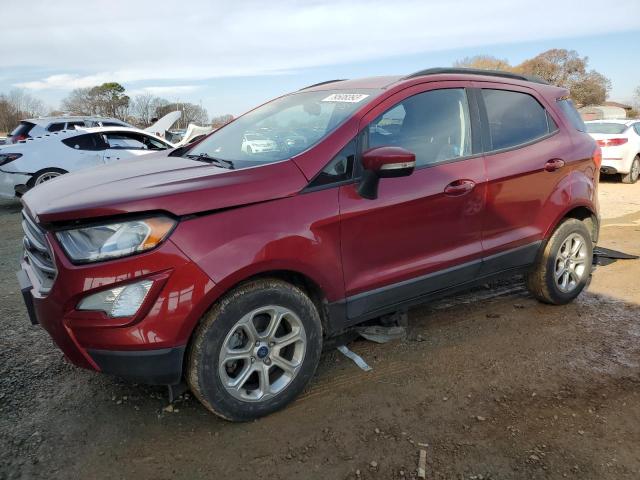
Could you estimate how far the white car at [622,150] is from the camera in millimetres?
11133

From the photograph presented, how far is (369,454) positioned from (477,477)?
0.50 metres

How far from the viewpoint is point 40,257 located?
2.51 meters

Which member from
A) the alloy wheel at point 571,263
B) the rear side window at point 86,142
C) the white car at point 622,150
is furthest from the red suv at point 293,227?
the white car at point 622,150

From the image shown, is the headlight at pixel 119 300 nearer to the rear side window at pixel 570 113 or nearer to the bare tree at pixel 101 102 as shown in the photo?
the rear side window at pixel 570 113

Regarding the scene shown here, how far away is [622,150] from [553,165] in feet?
30.2

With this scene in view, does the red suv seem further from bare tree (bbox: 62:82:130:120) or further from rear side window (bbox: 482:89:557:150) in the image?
bare tree (bbox: 62:82:130:120)

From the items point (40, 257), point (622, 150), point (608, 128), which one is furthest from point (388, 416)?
point (608, 128)

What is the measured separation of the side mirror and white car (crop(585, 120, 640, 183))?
404 inches

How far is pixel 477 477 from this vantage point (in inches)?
87.1

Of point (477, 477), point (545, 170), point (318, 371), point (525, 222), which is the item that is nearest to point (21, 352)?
point (318, 371)

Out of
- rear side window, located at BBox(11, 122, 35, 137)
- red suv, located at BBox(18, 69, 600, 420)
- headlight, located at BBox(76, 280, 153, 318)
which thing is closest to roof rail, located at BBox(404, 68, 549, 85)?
red suv, located at BBox(18, 69, 600, 420)

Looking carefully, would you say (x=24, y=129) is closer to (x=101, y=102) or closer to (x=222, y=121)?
(x=222, y=121)

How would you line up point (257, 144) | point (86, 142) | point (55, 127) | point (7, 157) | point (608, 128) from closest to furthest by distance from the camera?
point (257, 144)
point (7, 157)
point (86, 142)
point (608, 128)
point (55, 127)

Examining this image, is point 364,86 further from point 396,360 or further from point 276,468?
point 276,468
